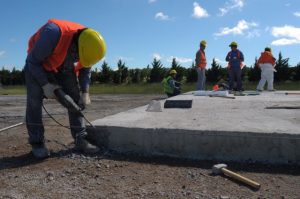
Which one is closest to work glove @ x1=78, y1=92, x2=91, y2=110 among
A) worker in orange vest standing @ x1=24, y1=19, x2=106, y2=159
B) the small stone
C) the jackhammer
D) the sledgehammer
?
worker in orange vest standing @ x1=24, y1=19, x2=106, y2=159

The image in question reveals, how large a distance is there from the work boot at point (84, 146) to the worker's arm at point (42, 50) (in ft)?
2.58

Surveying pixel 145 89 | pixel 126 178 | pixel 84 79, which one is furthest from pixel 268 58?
pixel 145 89

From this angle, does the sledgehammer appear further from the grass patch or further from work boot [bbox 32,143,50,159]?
the grass patch

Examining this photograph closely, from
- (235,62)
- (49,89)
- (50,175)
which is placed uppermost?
(235,62)

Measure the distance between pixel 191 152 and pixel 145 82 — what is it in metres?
28.3

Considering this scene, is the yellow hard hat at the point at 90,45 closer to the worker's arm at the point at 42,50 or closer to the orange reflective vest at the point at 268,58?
the worker's arm at the point at 42,50

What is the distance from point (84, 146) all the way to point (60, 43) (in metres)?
1.15

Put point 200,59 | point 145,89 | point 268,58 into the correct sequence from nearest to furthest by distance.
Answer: point 200,59, point 268,58, point 145,89

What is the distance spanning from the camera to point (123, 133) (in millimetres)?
4684

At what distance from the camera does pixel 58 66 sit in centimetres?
452

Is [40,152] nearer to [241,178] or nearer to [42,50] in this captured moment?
[42,50]

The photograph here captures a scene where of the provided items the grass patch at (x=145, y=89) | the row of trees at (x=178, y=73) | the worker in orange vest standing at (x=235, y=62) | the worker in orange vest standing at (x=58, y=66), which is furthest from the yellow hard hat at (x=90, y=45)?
the row of trees at (x=178, y=73)

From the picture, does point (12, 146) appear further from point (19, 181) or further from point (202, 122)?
point (202, 122)

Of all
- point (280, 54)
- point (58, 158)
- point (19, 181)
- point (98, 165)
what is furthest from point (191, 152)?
point (280, 54)
